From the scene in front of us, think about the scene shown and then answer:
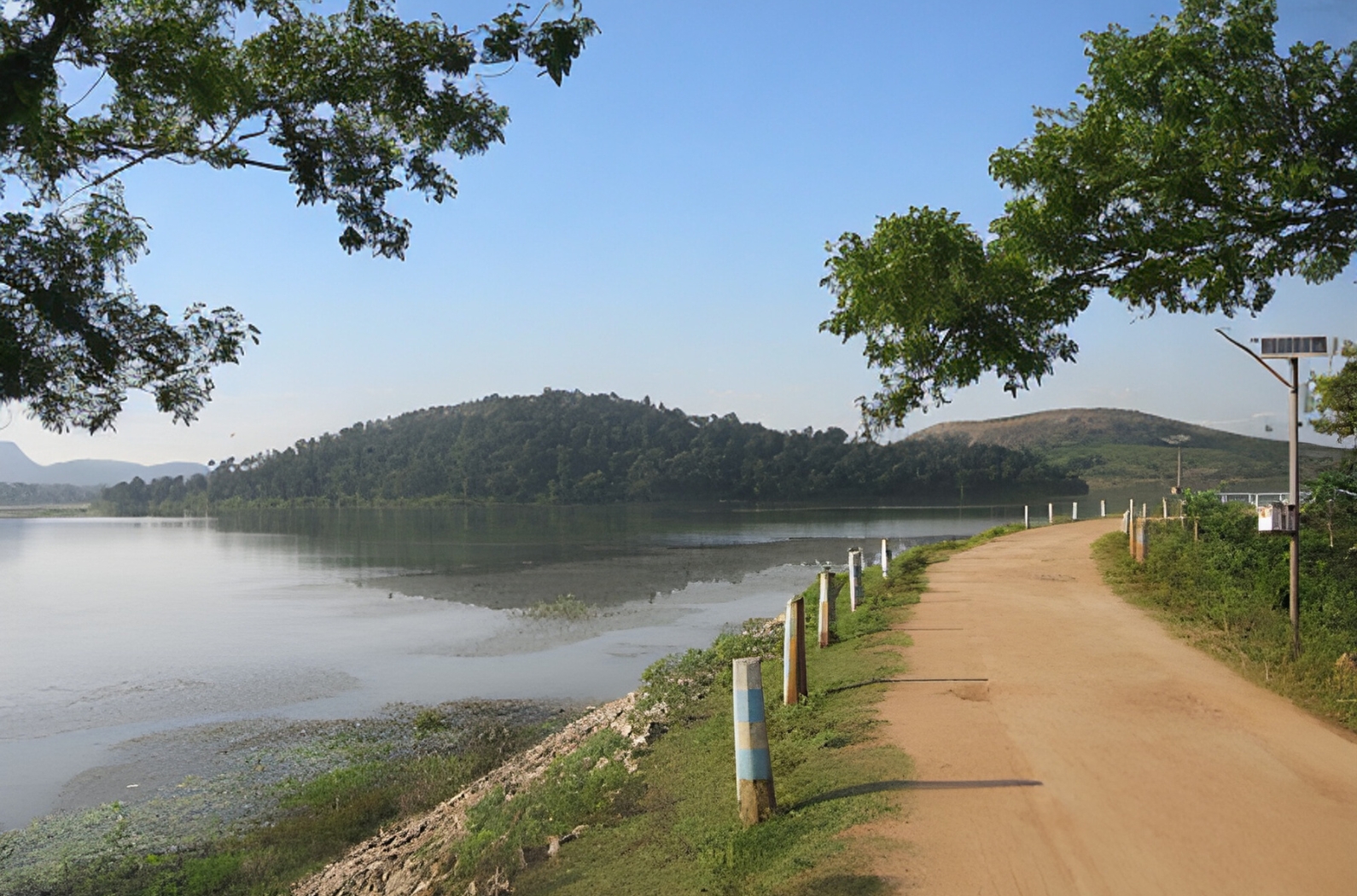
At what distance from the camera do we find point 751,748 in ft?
22.3

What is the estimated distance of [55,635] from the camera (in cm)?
2702

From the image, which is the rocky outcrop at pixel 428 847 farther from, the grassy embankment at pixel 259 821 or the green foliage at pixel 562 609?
the green foliage at pixel 562 609

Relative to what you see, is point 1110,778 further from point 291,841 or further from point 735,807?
point 291,841

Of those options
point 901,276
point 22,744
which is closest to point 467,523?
point 22,744

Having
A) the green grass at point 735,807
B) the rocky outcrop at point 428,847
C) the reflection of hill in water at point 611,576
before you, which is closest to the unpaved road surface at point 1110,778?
the green grass at point 735,807

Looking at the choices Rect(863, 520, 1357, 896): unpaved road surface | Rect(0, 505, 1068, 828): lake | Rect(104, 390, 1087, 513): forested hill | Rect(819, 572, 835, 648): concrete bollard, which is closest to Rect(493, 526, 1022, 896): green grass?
Rect(863, 520, 1357, 896): unpaved road surface

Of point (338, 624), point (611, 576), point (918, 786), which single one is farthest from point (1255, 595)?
point (611, 576)

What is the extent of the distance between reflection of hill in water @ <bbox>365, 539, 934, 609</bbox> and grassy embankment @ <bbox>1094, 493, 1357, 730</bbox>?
1338cm

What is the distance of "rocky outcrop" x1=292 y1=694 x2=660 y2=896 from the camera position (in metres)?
7.99

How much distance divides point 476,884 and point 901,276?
8.88 metres

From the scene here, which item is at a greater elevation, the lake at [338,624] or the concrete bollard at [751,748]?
the concrete bollard at [751,748]

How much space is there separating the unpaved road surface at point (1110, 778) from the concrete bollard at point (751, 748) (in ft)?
2.80

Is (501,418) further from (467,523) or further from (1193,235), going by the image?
(1193,235)

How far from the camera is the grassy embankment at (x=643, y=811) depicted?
6.32 metres
